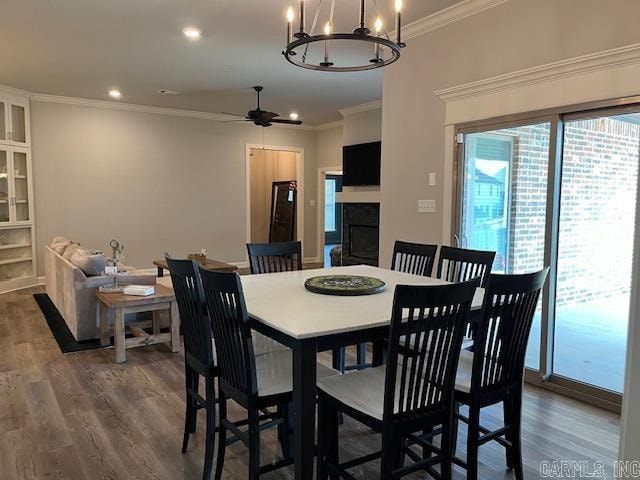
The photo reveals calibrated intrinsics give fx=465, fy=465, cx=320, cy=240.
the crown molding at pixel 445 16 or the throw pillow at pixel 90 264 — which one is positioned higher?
the crown molding at pixel 445 16

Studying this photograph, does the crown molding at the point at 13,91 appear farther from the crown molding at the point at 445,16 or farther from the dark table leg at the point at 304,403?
the dark table leg at the point at 304,403

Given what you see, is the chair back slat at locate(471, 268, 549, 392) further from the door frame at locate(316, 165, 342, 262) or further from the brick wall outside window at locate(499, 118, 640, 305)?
the door frame at locate(316, 165, 342, 262)

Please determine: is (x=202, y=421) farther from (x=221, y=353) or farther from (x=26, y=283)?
(x=26, y=283)

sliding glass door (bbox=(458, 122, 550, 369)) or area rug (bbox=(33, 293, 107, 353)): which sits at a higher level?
sliding glass door (bbox=(458, 122, 550, 369))

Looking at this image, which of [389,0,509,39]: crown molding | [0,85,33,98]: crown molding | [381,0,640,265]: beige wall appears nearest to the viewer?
[381,0,640,265]: beige wall

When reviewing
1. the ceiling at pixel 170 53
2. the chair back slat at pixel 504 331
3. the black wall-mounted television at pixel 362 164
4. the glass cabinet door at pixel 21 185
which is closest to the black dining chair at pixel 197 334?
the chair back slat at pixel 504 331

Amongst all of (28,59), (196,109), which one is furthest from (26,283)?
(196,109)

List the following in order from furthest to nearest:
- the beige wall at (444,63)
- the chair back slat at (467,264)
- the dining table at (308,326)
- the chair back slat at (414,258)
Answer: the chair back slat at (414,258), the beige wall at (444,63), the chair back slat at (467,264), the dining table at (308,326)

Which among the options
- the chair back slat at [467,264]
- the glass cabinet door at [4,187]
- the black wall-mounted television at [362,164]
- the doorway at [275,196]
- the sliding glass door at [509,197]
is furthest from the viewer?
the doorway at [275,196]

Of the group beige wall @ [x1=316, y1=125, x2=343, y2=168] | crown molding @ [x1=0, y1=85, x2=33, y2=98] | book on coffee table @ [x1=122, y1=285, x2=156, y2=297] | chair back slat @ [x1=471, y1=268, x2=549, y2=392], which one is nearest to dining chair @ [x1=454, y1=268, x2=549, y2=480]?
chair back slat @ [x1=471, y1=268, x2=549, y2=392]

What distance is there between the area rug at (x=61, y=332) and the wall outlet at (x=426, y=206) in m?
3.12

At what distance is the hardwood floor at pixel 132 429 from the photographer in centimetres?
227

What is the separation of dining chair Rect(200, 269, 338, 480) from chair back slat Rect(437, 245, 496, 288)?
1321 mm

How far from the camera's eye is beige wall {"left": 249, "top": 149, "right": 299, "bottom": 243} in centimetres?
1011
